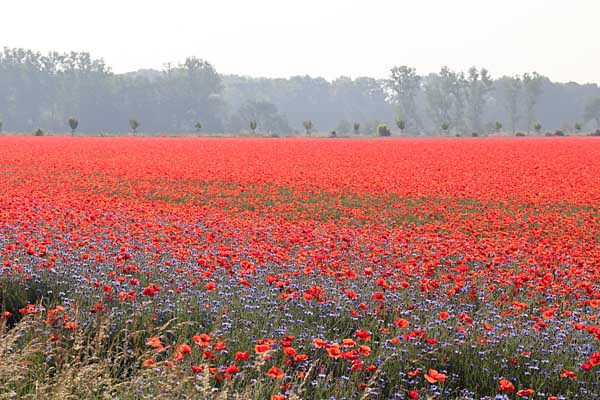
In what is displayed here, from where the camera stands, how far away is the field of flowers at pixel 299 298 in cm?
551

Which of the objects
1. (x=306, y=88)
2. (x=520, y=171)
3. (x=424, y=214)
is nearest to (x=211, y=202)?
(x=424, y=214)

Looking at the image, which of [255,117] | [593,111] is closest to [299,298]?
[255,117]

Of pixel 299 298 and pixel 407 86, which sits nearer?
pixel 299 298

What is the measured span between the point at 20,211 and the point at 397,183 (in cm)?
Result: 1109

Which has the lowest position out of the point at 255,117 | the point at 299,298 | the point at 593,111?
the point at 299,298

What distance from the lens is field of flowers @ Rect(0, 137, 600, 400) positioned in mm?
5508

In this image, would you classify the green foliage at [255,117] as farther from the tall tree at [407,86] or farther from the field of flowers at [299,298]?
the field of flowers at [299,298]

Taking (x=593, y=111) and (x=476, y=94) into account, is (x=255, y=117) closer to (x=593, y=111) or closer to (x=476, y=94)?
(x=476, y=94)

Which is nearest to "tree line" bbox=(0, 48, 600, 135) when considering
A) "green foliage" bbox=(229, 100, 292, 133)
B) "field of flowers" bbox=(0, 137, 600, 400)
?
"green foliage" bbox=(229, 100, 292, 133)

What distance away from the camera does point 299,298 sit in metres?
7.29

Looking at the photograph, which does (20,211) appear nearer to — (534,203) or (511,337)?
(511,337)

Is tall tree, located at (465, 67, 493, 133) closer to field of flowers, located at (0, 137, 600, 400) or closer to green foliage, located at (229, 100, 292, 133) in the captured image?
green foliage, located at (229, 100, 292, 133)

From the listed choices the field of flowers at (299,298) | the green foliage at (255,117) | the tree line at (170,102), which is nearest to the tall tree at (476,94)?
the tree line at (170,102)

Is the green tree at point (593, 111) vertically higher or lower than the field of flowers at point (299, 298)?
higher
